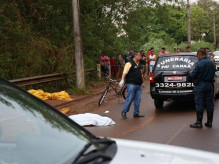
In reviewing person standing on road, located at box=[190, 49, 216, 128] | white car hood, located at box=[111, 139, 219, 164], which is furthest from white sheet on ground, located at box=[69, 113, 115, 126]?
white car hood, located at box=[111, 139, 219, 164]

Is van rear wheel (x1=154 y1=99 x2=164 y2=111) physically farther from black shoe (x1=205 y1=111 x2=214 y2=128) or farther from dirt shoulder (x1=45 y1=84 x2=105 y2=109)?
dirt shoulder (x1=45 y1=84 x2=105 y2=109)

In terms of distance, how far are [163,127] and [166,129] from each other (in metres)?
0.25

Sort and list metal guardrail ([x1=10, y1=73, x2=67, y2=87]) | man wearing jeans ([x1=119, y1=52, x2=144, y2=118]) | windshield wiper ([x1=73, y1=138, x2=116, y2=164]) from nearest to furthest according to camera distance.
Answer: windshield wiper ([x1=73, y1=138, x2=116, y2=164]) < man wearing jeans ([x1=119, y1=52, x2=144, y2=118]) < metal guardrail ([x1=10, y1=73, x2=67, y2=87])

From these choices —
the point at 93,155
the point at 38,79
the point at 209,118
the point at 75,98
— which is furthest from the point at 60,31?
the point at 93,155

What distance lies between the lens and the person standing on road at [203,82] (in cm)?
842

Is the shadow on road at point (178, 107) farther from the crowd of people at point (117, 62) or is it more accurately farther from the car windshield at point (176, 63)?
the crowd of people at point (117, 62)

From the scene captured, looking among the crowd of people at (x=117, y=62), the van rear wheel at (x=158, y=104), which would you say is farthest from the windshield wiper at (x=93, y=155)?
the crowd of people at (x=117, y=62)

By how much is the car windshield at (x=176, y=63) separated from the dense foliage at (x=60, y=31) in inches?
251

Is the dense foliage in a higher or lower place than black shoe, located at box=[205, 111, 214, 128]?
higher

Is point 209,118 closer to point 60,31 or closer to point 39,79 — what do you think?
point 39,79

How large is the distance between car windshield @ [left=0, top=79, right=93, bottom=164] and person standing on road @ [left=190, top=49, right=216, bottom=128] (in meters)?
5.98

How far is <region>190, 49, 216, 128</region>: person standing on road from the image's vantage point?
8.42 meters

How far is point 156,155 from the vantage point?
252 cm

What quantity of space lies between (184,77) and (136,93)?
1.56 metres
